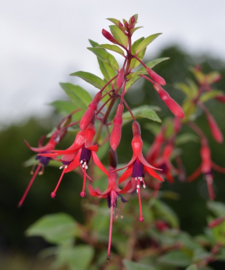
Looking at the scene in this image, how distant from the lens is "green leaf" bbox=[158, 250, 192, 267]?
1005 mm

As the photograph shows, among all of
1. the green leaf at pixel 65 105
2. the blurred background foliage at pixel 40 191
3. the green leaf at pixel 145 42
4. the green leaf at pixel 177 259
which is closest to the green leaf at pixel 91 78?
the green leaf at pixel 145 42

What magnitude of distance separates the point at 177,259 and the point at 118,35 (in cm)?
71

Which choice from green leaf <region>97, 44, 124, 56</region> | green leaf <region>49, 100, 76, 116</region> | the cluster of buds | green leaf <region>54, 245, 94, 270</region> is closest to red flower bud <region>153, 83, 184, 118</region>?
the cluster of buds

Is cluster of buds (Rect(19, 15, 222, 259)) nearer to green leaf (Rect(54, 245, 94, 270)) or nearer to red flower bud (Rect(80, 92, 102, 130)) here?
red flower bud (Rect(80, 92, 102, 130))

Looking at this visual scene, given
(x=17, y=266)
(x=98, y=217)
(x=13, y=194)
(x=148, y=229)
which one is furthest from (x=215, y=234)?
A: (x=13, y=194)

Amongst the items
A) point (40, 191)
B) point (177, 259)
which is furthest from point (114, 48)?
point (40, 191)

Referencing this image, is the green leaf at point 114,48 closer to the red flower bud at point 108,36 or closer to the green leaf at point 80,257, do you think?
the red flower bud at point 108,36

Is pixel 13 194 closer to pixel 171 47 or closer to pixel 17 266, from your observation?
pixel 17 266

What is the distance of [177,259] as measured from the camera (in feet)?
3.35

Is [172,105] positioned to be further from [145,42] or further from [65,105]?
[65,105]

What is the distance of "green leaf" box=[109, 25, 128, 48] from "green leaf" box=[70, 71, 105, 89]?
0.09 meters

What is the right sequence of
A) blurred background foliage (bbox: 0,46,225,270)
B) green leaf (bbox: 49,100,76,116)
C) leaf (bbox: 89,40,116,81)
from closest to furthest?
leaf (bbox: 89,40,116,81) → green leaf (bbox: 49,100,76,116) → blurred background foliage (bbox: 0,46,225,270)

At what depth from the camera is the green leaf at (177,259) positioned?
3.30 feet

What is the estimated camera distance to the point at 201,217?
439 cm
